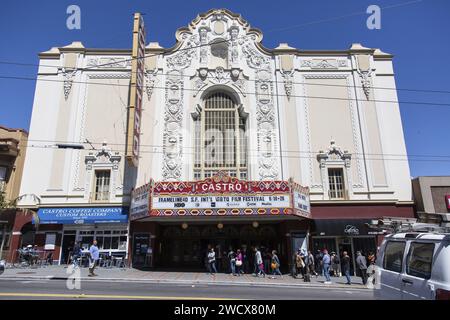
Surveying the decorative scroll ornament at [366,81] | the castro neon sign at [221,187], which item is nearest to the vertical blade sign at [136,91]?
the castro neon sign at [221,187]

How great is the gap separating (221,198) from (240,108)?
8445 mm

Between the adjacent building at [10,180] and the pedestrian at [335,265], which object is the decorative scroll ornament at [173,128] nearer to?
the adjacent building at [10,180]

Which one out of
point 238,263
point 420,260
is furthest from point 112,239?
point 420,260

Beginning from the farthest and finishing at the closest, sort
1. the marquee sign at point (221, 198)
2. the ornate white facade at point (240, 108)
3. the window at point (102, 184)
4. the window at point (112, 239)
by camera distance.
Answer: the ornate white facade at point (240, 108) < the window at point (102, 184) < the window at point (112, 239) < the marquee sign at point (221, 198)

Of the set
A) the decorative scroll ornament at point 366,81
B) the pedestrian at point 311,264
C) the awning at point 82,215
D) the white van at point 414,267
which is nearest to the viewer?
the white van at point 414,267

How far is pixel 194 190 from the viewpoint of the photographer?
20.9 m

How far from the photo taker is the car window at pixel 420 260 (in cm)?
512

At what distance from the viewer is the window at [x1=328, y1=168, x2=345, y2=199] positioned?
80.5ft

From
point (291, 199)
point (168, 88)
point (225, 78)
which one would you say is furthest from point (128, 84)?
point (291, 199)

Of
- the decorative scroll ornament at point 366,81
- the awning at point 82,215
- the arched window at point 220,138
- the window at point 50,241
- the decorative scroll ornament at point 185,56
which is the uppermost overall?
the decorative scroll ornament at point 185,56

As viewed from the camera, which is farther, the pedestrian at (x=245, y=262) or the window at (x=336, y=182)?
the window at (x=336, y=182)

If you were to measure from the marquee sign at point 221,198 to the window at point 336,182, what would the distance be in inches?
193

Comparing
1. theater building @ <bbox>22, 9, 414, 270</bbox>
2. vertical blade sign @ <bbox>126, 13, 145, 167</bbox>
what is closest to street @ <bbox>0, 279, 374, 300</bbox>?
theater building @ <bbox>22, 9, 414, 270</bbox>

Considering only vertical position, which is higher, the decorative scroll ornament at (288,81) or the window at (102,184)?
the decorative scroll ornament at (288,81)
